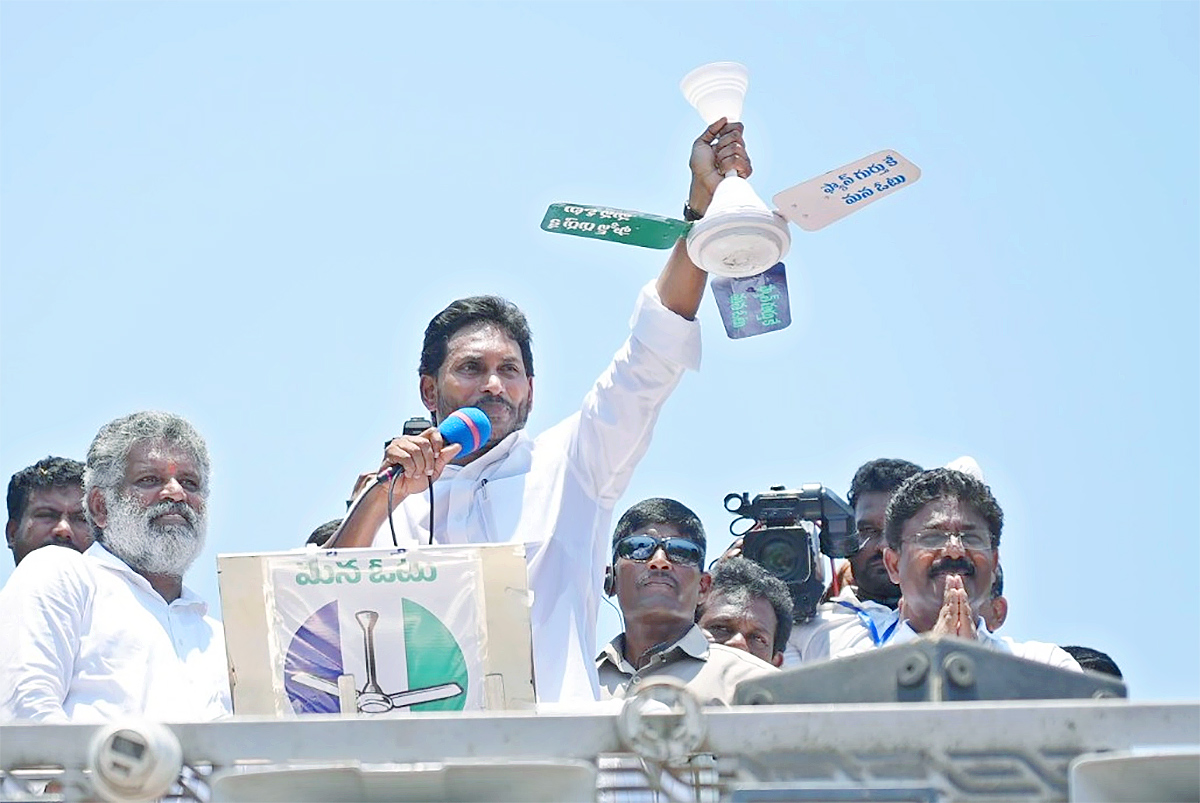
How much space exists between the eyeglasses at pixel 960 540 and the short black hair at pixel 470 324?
1219 mm

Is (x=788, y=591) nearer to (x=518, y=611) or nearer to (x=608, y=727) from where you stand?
(x=518, y=611)

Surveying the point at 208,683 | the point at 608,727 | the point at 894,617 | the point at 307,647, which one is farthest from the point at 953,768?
the point at 894,617

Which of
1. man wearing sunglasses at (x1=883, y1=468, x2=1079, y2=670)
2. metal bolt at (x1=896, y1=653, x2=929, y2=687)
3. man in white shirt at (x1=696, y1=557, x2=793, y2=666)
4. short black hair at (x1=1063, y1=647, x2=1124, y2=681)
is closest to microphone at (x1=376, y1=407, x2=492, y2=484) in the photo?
man wearing sunglasses at (x1=883, y1=468, x2=1079, y2=670)

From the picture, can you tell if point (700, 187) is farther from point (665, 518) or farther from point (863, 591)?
point (863, 591)

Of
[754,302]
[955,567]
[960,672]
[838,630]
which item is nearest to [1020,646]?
Answer: [955,567]

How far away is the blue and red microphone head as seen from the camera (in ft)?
14.9

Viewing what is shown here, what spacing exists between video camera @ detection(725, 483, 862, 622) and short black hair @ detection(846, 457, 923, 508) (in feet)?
0.34

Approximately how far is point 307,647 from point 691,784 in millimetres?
1171

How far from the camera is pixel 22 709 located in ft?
14.4

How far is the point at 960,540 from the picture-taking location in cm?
545

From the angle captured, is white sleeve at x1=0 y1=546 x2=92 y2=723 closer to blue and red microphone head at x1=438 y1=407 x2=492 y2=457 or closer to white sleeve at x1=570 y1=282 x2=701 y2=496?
blue and red microphone head at x1=438 y1=407 x2=492 y2=457

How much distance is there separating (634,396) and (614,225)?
0.48 meters

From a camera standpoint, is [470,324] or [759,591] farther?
[759,591]

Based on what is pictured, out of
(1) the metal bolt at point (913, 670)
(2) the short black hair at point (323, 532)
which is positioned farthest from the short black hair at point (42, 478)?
(1) the metal bolt at point (913, 670)
